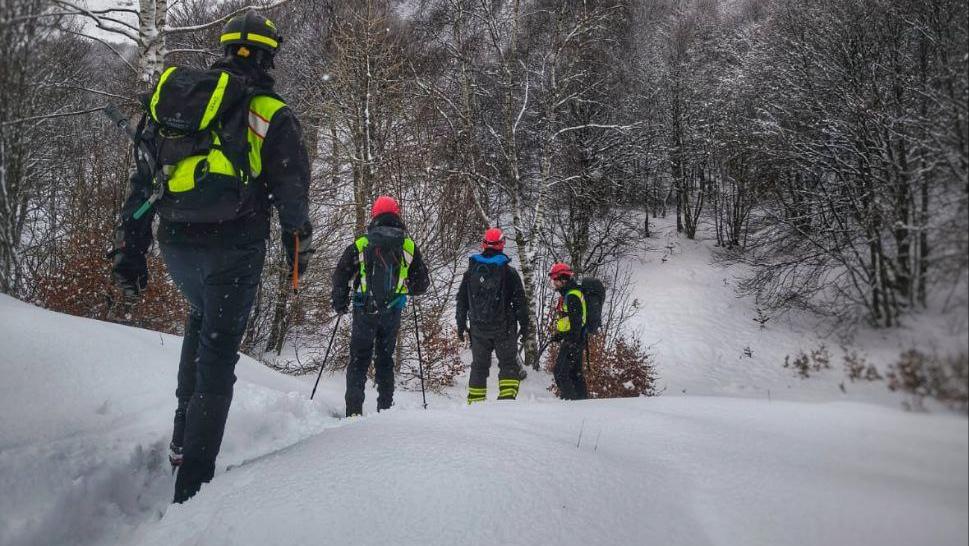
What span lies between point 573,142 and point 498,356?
32.1 feet

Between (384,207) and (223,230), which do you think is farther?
(384,207)

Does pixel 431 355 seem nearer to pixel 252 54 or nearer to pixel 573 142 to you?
pixel 573 142

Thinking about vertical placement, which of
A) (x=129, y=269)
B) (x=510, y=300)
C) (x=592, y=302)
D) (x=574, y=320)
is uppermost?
(x=592, y=302)

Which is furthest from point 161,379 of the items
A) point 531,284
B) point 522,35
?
point 522,35

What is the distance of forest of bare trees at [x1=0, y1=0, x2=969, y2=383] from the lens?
2.79 feet

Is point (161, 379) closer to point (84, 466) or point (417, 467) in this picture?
point (84, 466)

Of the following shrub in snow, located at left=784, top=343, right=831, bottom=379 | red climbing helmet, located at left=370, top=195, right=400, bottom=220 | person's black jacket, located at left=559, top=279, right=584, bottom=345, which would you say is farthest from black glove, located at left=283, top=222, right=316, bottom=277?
person's black jacket, located at left=559, top=279, right=584, bottom=345

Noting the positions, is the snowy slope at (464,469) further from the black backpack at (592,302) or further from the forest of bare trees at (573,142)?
the black backpack at (592,302)

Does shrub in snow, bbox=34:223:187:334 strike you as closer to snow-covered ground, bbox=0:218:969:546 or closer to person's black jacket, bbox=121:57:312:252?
snow-covered ground, bbox=0:218:969:546

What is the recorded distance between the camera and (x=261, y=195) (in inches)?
88.5

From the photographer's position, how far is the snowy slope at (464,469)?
2.68 feet

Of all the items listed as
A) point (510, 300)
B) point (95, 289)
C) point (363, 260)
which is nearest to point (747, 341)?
point (363, 260)

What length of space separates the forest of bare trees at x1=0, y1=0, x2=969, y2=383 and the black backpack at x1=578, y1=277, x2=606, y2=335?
0.86 meters

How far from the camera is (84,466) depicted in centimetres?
211
